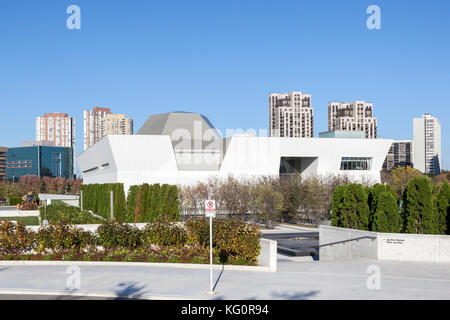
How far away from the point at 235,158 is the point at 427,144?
495 ft

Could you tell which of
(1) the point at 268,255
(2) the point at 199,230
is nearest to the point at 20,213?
(2) the point at 199,230

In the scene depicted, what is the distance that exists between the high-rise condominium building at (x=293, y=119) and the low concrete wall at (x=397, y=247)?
5007 inches

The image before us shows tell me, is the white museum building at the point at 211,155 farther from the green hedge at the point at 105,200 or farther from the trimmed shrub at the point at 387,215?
the trimmed shrub at the point at 387,215

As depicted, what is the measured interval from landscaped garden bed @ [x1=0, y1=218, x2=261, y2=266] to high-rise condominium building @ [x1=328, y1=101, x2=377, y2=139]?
139207 mm

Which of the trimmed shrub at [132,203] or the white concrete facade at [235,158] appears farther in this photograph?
the white concrete facade at [235,158]

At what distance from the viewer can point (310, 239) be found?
3178 centimetres

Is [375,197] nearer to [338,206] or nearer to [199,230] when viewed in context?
[338,206]

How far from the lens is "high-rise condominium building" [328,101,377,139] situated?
152875 mm

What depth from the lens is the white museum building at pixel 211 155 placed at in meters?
51.5

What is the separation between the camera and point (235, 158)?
5391 centimetres

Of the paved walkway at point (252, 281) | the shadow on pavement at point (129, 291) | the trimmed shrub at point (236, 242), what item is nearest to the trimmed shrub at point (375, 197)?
the paved walkway at point (252, 281)

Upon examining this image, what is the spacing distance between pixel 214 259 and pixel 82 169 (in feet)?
227

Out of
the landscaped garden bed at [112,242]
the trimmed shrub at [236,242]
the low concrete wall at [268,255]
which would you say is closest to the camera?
the low concrete wall at [268,255]
